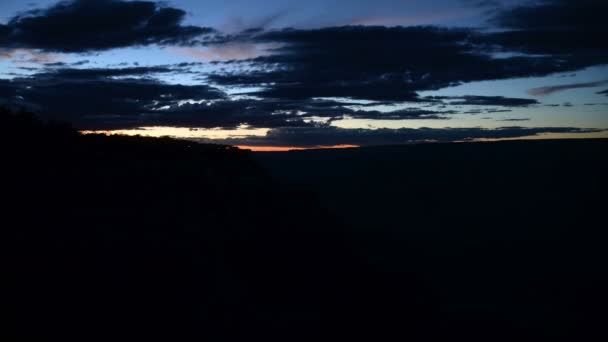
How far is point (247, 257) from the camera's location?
455 inches

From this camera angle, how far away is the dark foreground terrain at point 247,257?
26.0ft

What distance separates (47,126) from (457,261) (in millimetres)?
13118

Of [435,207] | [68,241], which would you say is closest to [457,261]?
[435,207]

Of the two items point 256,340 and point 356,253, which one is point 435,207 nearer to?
point 356,253

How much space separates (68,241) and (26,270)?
1.29 meters

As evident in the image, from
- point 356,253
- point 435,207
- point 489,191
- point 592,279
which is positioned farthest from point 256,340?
point 489,191

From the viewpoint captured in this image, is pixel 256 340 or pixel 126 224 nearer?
pixel 256 340

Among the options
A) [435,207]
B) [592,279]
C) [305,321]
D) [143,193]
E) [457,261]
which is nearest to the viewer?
[305,321]

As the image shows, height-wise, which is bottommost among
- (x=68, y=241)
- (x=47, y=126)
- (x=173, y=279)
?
(x=173, y=279)

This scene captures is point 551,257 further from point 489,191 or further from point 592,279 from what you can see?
point 489,191

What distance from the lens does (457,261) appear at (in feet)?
55.7

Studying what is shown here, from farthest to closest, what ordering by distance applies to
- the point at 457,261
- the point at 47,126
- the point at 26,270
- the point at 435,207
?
the point at 435,207 < the point at 457,261 < the point at 47,126 < the point at 26,270

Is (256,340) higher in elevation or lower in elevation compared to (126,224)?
lower

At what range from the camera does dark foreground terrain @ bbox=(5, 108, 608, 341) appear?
7934 mm
